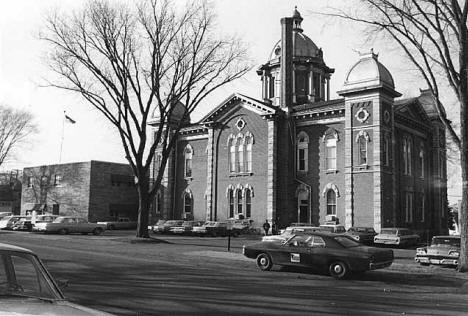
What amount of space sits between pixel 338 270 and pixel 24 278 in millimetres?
12065

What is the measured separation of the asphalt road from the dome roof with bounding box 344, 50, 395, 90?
A: 830 inches

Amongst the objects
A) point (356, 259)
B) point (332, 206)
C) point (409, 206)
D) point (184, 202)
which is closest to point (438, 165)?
point (409, 206)

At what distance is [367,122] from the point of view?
37875mm

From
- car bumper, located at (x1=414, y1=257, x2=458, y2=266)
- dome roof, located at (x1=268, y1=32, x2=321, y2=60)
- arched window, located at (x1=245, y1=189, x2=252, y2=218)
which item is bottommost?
car bumper, located at (x1=414, y1=257, x2=458, y2=266)

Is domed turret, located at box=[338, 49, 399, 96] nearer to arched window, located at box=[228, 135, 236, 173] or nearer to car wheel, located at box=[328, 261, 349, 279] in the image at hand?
arched window, located at box=[228, 135, 236, 173]

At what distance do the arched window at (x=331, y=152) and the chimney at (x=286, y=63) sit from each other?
5.30 metres

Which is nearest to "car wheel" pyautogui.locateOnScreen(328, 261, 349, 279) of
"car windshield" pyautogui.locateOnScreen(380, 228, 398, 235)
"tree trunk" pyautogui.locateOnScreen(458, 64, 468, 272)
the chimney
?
"tree trunk" pyautogui.locateOnScreen(458, 64, 468, 272)

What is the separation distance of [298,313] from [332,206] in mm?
31550

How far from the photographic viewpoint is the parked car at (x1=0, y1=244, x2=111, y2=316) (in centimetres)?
438

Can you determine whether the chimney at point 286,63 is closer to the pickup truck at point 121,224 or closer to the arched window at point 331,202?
the arched window at point 331,202

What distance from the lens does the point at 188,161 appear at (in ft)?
168

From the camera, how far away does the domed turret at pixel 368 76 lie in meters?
37.6

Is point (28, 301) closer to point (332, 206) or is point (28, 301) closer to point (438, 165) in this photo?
point (332, 206)

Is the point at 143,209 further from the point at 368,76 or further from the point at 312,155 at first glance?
the point at 368,76
